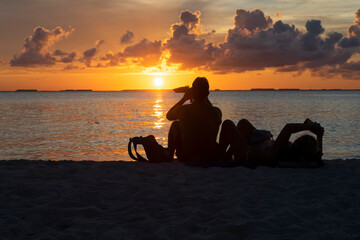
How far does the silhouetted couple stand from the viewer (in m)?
6.80

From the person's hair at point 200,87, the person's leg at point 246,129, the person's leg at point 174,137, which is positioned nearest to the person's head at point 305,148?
the person's leg at point 246,129

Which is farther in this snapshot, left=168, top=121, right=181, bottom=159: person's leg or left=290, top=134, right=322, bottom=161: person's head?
left=168, top=121, right=181, bottom=159: person's leg

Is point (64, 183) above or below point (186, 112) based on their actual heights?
below

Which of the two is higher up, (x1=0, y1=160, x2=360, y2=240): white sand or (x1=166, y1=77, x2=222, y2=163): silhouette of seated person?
(x1=166, y1=77, x2=222, y2=163): silhouette of seated person

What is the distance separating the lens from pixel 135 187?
5.89m

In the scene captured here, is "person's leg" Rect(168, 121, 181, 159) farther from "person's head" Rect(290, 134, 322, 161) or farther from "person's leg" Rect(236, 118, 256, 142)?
"person's head" Rect(290, 134, 322, 161)

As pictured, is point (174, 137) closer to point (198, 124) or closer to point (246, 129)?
point (198, 124)

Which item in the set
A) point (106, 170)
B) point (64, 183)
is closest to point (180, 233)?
point (64, 183)

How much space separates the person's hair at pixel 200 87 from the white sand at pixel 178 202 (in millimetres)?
1496

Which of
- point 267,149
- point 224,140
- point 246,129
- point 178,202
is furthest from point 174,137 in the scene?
point 178,202

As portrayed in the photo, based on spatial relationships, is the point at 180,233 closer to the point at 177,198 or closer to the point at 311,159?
the point at 177,198

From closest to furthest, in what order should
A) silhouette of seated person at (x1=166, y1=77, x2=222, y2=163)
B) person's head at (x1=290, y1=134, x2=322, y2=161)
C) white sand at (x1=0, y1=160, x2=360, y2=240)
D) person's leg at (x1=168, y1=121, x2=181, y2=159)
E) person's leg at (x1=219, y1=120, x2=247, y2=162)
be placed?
white sand at (x1=0, y1=160, x2=360, y2=240) → person's head at (x1=290, y1=134, x2=322, y2=161) → silhouette of seated person at (x1=166, y1=77, x2=222, y2=163) → person's leg at (x1=219, y1=120, x2=247, y2=162) → person's leg at (x1=168, y1=121, x2=181, y2=159)

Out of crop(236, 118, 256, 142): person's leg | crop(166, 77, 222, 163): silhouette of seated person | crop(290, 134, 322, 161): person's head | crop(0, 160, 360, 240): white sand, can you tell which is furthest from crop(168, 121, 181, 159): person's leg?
crop(290, 134, 322, 161): person's head

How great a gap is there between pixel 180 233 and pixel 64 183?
2.87 meters
